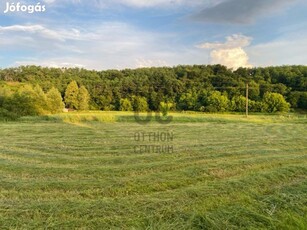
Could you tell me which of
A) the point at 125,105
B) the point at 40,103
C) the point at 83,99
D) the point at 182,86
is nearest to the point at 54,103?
the point at 40,103

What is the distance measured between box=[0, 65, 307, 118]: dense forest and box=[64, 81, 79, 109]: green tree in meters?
0.57

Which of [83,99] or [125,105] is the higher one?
[83,99]

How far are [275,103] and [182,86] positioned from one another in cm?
1934

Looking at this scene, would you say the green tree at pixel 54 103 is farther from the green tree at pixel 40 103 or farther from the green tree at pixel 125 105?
the green tree at pixel 125 105

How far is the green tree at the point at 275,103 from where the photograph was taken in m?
50.1

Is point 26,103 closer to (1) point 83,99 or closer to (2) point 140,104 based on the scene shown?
(1) point 83,99

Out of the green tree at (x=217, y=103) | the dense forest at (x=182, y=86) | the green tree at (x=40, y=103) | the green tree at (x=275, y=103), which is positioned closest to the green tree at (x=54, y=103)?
the green tree at (x=40, y=103)

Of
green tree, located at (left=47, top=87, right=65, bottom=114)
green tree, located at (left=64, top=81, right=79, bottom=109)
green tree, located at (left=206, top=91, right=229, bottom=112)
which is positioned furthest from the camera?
green tree, located at (left=64, top=81, right=79, bottom=109)

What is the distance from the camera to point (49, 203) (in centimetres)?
464

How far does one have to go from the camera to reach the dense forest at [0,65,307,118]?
53.4 m

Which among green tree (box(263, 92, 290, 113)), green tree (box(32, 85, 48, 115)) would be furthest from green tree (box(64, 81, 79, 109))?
green tree (box(263, 92, 290, 113))

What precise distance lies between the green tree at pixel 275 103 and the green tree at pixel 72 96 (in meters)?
36.0

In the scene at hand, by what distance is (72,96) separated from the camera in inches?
2152

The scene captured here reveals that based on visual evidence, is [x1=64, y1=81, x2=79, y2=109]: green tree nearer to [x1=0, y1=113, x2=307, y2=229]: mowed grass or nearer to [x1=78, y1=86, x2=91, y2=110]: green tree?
[x1=78, y1=86, x2=91, y2=110]: green tree
